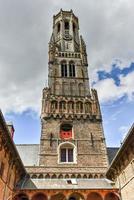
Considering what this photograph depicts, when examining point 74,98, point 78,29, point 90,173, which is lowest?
point 90,173

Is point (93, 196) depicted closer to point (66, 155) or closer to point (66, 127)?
point (66, 155)

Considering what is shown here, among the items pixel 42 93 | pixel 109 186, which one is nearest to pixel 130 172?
pixel 109 186

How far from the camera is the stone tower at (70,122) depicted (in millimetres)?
23312

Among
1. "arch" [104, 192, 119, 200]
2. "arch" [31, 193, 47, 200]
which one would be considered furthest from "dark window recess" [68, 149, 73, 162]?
"arch" [104, 192, 119, 200]

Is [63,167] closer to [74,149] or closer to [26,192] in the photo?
[74,149]

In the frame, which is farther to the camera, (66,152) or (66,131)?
(66,131)

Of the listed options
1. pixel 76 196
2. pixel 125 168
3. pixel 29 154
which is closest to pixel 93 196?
pixel 76 196

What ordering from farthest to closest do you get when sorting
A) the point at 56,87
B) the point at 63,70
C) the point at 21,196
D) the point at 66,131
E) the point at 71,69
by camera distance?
A: the point at 71,69
the point at 63,70
the point at 56,87
the point at 66,131
the point at 21,196

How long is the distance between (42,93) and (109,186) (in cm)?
1519

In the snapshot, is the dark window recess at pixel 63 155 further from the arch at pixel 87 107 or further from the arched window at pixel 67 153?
the arch at pixel 87 107

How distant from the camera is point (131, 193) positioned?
16.1 m

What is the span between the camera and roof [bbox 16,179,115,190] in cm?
1995

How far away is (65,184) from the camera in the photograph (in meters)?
20.6

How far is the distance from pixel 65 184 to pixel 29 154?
7.94m
